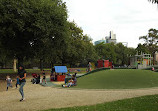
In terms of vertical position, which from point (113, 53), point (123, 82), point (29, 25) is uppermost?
point (29, 25)

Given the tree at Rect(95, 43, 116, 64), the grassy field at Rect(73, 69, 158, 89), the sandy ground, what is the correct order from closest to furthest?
the sandy ground → the grassy field at Rect(73, 69, 158, 89) → the tree at Rect(95, 43, 116, 64)

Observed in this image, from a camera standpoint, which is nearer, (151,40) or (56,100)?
(56,100)

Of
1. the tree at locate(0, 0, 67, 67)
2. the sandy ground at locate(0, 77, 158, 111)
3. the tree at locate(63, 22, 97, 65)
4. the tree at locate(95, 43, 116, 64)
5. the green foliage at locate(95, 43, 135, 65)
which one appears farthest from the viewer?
the green foliage at locate(95, 43, 135, 65)

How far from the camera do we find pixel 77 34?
45406 mm

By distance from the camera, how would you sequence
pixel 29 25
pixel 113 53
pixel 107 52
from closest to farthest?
pixel 29 25 < pixel 107 52 < pixel 113 53

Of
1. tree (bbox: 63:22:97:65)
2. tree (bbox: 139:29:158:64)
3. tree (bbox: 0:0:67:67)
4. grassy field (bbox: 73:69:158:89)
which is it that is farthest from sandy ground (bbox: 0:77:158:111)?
tree (bbox: 139:29:158:64)

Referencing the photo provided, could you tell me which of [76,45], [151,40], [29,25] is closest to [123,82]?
[29,25]

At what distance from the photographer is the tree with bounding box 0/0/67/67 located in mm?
22484

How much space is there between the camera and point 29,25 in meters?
24.6

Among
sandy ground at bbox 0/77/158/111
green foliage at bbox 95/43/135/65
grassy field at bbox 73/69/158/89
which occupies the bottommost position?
sandy ground at bbox 0/77/158/111

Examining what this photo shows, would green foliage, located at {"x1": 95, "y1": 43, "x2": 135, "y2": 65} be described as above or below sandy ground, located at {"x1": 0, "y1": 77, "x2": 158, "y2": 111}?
above

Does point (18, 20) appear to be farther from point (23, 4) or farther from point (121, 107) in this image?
point (121, 107)

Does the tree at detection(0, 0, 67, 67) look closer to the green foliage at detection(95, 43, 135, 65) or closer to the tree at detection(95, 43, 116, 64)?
the green foliage at detection(95, 43, 135, 65)

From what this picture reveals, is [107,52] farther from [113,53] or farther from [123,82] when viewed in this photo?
[123,82]
